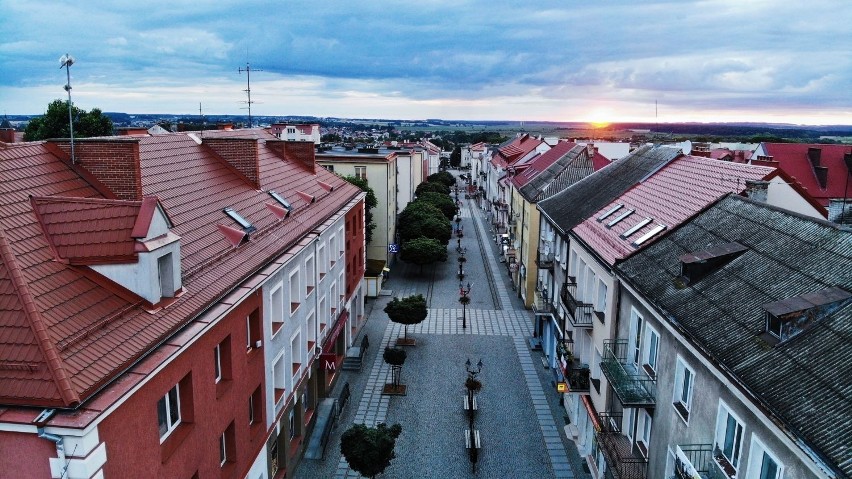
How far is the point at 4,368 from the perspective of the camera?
9.26m

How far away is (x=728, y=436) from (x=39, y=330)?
43.2 feet

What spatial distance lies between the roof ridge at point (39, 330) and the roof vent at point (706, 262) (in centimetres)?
1413

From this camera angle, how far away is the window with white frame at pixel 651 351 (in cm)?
1686

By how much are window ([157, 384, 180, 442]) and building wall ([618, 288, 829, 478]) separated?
11586 millimetres

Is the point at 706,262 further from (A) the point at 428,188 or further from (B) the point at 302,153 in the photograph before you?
(A) the point at 428,188

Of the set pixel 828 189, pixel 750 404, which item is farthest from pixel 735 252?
pixel 828 189

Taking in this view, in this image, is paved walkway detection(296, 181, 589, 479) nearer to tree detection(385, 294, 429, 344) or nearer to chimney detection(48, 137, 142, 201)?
tree detection(385, 294, 429, 344)

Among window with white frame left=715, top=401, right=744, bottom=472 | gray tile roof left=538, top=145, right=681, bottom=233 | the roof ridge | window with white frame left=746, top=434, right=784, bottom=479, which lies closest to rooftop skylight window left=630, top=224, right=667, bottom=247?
gray tile roof left=538, top=145, right=681, bottom=233

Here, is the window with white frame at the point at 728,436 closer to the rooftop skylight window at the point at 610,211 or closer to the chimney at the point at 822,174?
the rooftop skylight window at the point at 610,211

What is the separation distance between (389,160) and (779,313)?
47.0m

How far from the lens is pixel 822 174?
5759 cm

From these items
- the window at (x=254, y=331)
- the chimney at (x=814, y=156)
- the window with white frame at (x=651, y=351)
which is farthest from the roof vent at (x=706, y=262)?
the chimney at (x=814, y=156)

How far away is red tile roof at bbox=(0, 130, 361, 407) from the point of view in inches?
368

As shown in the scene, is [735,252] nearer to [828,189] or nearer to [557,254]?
[557,254]
